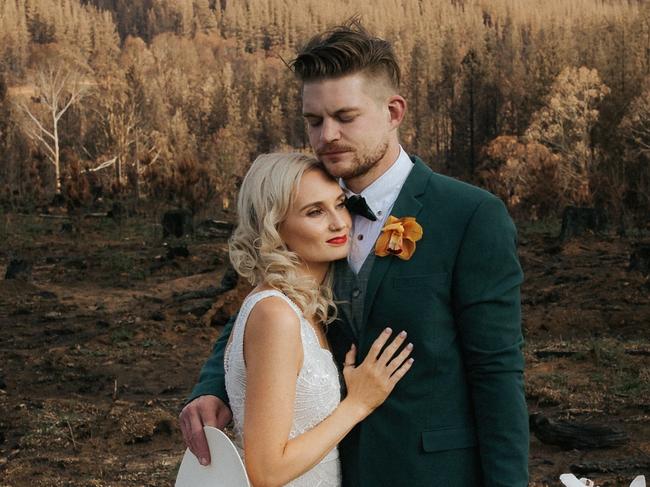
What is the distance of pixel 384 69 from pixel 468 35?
78.3 m

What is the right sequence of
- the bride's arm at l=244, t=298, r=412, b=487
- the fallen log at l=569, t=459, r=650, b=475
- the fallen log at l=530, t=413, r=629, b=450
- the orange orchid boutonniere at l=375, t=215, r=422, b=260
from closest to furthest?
the bride's arm at l=244, t=298, r=412, b=487, the orange orchid boutonniere at l=375, t=215, r=422, b=260, the fallen log at l=569, t=459, r=650, b=475, the fallen log at l=530, t=413, r=629, b=450

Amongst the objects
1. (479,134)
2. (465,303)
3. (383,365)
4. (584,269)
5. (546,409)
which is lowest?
(479,134)

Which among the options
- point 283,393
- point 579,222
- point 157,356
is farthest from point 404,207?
point 579,222

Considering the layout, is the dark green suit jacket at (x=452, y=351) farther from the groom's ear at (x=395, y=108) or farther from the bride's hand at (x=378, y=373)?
the groom's ear at (x=395, y=108)

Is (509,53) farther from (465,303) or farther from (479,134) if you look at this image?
(465,303)

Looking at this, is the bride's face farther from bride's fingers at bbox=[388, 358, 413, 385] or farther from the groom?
bride's fingers at bbox=[388, 358, 413, 385]

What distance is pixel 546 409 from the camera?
662 centimetres

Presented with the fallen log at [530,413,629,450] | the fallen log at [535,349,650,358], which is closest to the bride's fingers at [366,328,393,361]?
the fallen log at [530,413,629,450]

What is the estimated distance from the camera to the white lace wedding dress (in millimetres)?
2201

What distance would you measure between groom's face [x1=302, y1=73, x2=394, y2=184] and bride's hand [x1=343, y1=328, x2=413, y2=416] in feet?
1.39

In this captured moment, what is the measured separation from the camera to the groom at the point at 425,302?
2154mm

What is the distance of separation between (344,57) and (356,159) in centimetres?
25

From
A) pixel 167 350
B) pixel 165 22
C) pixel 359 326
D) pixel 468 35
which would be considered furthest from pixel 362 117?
pixel 165 22

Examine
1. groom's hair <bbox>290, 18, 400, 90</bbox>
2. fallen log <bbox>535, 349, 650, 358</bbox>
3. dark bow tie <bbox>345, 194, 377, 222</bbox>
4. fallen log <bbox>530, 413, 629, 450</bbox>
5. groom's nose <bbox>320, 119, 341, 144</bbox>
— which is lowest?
fallen log <bbox>535, 349, 650, 358</bbox>
